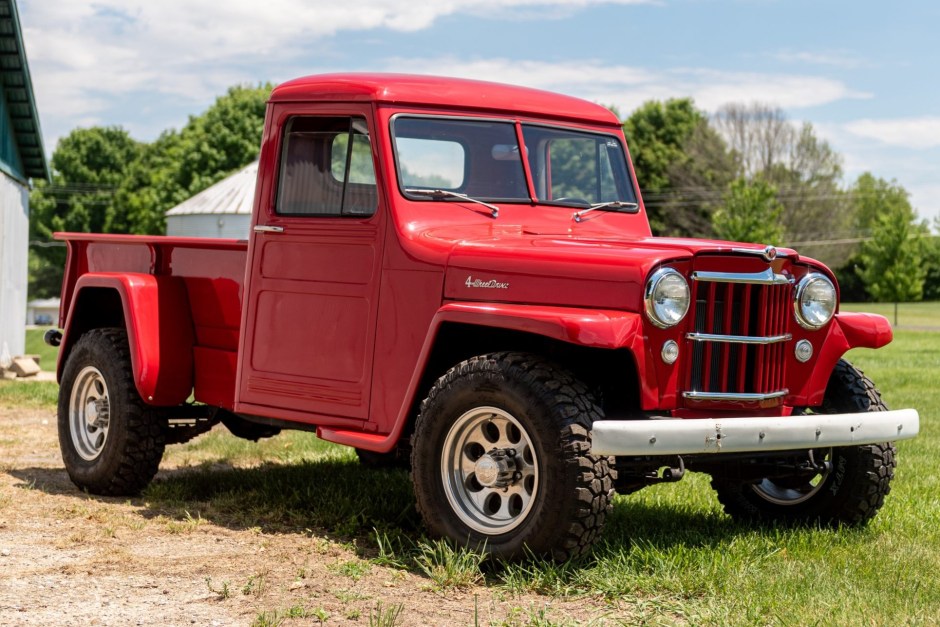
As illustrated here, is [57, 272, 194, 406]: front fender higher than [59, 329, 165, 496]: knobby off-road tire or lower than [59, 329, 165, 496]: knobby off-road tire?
higher

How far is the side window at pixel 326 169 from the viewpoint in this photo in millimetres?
6164

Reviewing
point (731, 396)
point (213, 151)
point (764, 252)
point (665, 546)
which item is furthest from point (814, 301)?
point (213, 151)

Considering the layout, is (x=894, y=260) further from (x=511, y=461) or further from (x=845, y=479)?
(x=511, y=461)

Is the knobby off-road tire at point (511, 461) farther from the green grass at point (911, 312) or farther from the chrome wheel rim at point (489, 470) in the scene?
the green grass at point (911, 312)

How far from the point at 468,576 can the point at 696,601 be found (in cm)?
94

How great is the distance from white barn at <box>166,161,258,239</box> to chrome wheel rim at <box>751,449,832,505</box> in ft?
124

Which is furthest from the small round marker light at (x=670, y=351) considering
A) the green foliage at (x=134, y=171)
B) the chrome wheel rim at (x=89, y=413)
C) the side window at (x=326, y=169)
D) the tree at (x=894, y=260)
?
the green foliage at (x=134, y=171)

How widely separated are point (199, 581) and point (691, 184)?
6047 cm

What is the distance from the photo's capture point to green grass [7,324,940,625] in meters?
4.64

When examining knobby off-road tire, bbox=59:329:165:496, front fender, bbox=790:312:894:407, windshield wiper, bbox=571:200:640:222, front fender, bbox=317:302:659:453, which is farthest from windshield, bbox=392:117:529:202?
knobby off-road tire, bbox=59:329:165:496

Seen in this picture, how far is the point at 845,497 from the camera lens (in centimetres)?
607

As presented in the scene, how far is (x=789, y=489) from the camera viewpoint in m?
6.41

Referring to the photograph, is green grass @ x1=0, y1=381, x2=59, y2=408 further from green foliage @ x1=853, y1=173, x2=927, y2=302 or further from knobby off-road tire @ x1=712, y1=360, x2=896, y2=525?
green foliage @ x1=853, y1=173, x2=927, y2=302

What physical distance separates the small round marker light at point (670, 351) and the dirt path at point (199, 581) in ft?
3.47
